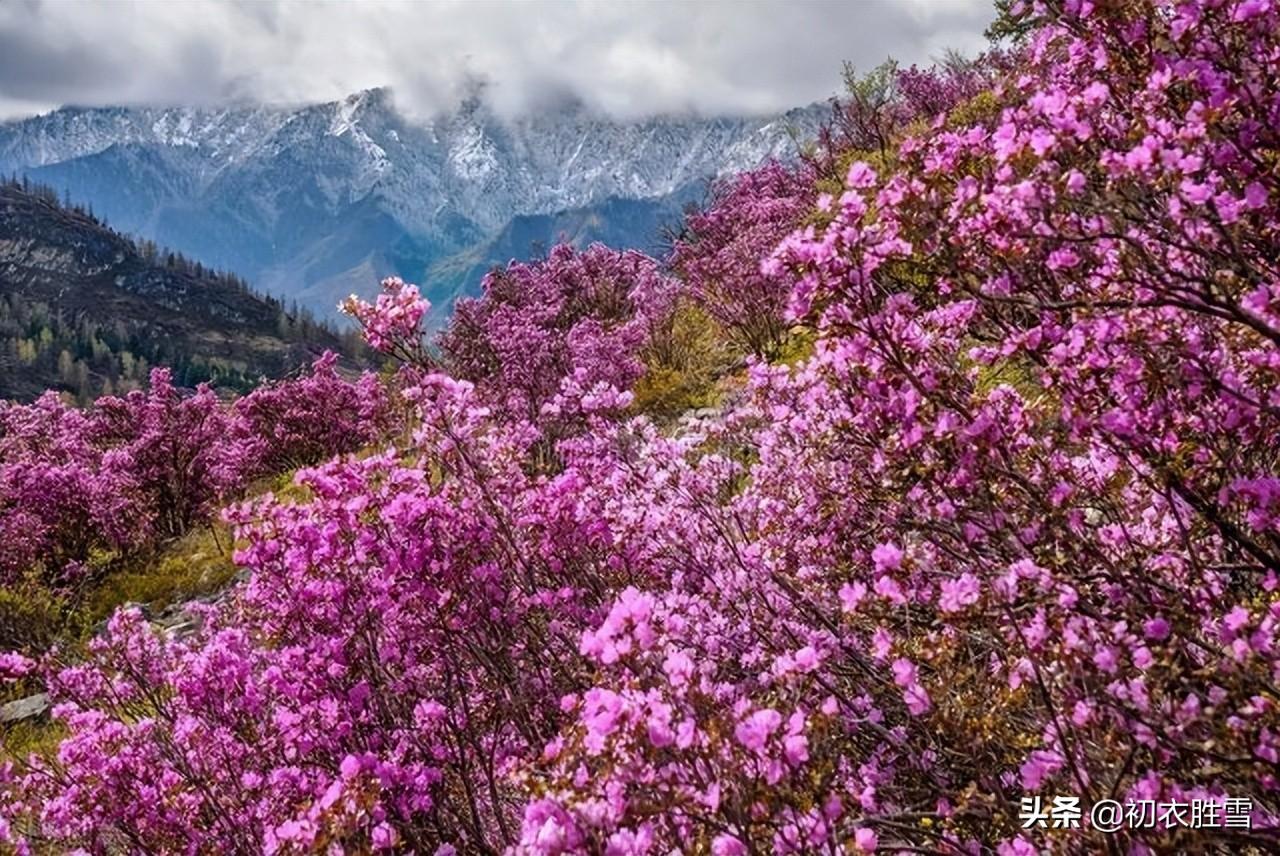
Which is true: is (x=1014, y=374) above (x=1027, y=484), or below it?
above

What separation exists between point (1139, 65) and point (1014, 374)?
6.48 meters

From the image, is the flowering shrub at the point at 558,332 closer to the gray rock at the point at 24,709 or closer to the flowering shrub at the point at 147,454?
the flowering shrub at the point at 147,454

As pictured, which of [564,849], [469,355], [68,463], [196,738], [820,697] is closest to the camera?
[564,849]

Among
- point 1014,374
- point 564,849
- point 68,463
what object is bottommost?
point 564,849

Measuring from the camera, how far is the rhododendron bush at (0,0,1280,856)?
9.06 ft

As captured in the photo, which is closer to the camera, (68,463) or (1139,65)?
(1139,65)

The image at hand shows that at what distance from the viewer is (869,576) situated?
497 centimetres

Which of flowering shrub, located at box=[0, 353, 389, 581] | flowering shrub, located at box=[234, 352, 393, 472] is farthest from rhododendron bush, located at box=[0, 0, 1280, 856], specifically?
flowering shrub, located at box=[234, 352, 393, 472]

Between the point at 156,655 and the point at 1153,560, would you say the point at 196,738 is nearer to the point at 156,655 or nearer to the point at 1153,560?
the point at 156,655

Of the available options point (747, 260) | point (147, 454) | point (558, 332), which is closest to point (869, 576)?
point (747, 260)

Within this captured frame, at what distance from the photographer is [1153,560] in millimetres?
3619

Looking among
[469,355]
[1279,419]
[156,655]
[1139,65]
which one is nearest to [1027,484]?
[1279,419]

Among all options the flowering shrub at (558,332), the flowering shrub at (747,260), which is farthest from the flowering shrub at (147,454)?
the flowering shrub at (747,260)

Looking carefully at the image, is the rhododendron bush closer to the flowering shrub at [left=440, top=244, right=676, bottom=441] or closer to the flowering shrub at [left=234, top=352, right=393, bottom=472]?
the flowering shrub at [left=440, top=244, right=676, bottom=441]
